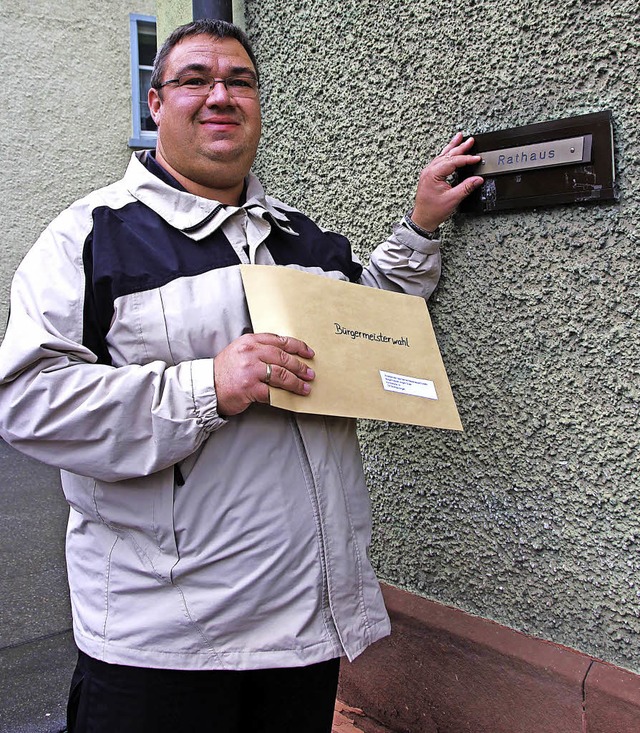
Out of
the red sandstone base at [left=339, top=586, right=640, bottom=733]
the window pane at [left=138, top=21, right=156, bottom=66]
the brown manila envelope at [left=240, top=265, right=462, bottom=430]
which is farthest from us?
the window pane at [left=138, top=21, right=156, bottom=66]

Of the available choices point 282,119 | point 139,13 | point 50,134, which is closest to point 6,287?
point 50,134

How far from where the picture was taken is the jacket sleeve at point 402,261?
205 centimetres

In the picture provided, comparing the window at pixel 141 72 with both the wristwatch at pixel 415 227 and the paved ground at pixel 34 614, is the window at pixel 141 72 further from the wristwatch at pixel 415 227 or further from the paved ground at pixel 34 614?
the wristwatch at pixel 415 227

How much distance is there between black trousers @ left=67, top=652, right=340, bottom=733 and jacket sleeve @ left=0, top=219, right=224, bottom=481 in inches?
16.3

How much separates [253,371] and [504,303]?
2.93 ft

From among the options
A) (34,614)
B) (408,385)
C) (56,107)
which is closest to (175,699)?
(408,385)

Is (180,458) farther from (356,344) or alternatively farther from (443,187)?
(443,187)

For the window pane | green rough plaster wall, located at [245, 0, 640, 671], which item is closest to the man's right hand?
green rough plaster wall, located at [245, 0, 640, 671]

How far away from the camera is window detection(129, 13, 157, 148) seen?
8.19 m

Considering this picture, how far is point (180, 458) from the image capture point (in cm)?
149

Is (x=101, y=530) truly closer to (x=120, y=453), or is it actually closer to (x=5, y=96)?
(x=120, y=453)

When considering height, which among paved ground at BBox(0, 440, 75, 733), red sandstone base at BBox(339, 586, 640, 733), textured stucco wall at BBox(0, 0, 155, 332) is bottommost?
paved ground at BBox(0, 440, 75, 733)

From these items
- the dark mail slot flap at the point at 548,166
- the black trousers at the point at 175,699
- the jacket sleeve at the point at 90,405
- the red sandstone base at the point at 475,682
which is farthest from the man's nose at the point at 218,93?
the red sandstone base at the point at 475,682

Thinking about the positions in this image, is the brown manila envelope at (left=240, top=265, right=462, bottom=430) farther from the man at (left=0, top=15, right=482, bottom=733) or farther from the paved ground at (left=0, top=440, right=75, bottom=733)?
the paved ground at (left=0, top=440, right=75, bottom=733)
